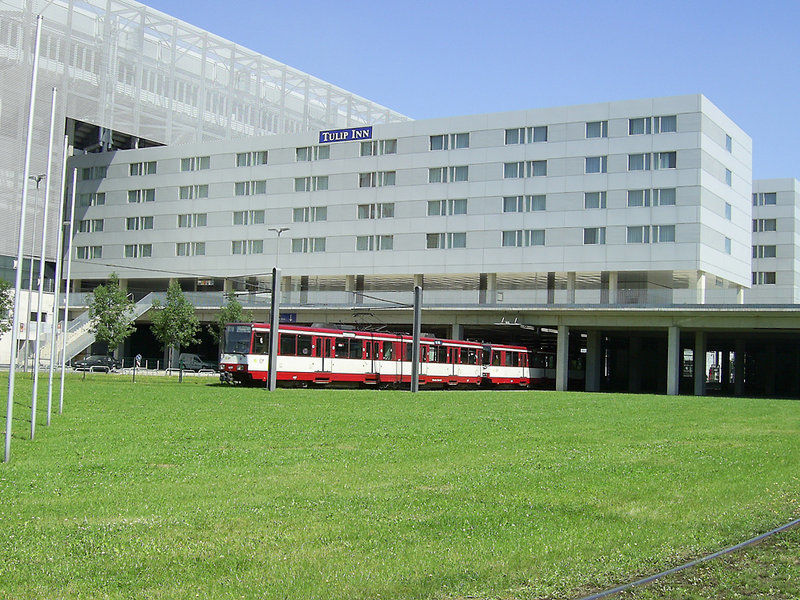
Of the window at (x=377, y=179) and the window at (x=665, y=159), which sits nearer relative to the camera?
the window at (x=665, y=159)

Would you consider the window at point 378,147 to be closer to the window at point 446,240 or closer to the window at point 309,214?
the window at point 309,214

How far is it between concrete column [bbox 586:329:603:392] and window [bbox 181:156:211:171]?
1454 inches

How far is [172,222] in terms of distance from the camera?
270 ft

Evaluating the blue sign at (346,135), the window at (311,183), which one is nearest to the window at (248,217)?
the window at (311,183)

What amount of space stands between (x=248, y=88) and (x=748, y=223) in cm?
4963

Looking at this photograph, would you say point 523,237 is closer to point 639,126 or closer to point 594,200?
point 594,200

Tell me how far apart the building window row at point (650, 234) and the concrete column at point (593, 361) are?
799 centimetres

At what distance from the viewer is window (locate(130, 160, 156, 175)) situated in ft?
274

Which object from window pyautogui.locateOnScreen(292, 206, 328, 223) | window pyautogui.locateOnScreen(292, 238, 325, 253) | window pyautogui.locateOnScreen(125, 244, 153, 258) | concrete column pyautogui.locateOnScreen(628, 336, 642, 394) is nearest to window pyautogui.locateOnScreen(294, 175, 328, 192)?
window pyautogui.locateOnScreen(292, 206, 328, 223)

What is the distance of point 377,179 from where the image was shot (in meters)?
74.4

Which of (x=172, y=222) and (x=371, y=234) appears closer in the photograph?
(x=371, y=234)

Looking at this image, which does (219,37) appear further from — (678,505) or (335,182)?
(678,505)

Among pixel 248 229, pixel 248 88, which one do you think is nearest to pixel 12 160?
pixel 248 229

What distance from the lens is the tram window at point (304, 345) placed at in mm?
47125
